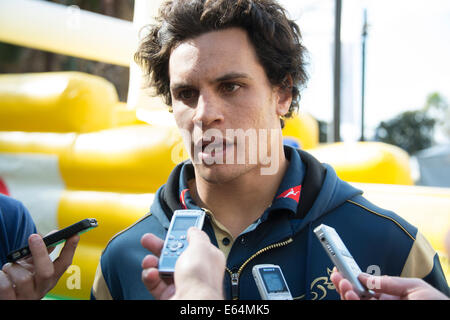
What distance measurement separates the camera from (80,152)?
1983mm

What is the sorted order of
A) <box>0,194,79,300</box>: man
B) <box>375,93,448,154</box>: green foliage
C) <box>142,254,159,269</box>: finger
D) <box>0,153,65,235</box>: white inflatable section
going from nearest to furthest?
1. <box>142,254,159,269</box>: finger
2. <box>0,194,79,300</box>: man
3. <box>0,153,65,235</box>: white inflatable section
4. <box>375,93,448,154</box>: green foliage

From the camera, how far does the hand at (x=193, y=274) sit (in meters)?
0.66

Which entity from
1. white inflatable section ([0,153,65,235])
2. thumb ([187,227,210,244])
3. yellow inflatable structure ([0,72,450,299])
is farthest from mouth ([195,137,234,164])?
white inflatable section ([0,153,65,235])

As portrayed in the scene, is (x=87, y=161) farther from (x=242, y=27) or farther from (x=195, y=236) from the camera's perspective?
(x=195, y=236)

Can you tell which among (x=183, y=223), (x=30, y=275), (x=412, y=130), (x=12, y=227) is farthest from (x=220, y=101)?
(x=412, y=130)

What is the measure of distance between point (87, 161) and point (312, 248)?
1.22 m

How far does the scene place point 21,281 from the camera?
0.87 meters

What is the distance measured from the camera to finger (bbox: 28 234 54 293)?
34.3 inches

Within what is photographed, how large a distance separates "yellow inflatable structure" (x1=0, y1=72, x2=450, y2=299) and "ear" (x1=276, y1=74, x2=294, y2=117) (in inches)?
20.0

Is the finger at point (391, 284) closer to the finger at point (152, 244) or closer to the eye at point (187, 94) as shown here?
the finger at point (152, 244)

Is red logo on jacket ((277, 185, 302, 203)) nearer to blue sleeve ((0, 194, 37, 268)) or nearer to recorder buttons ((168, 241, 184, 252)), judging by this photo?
recorder buttons ((168, 241, 184, 252))

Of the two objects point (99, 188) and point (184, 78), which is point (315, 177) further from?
point (99, 188)
